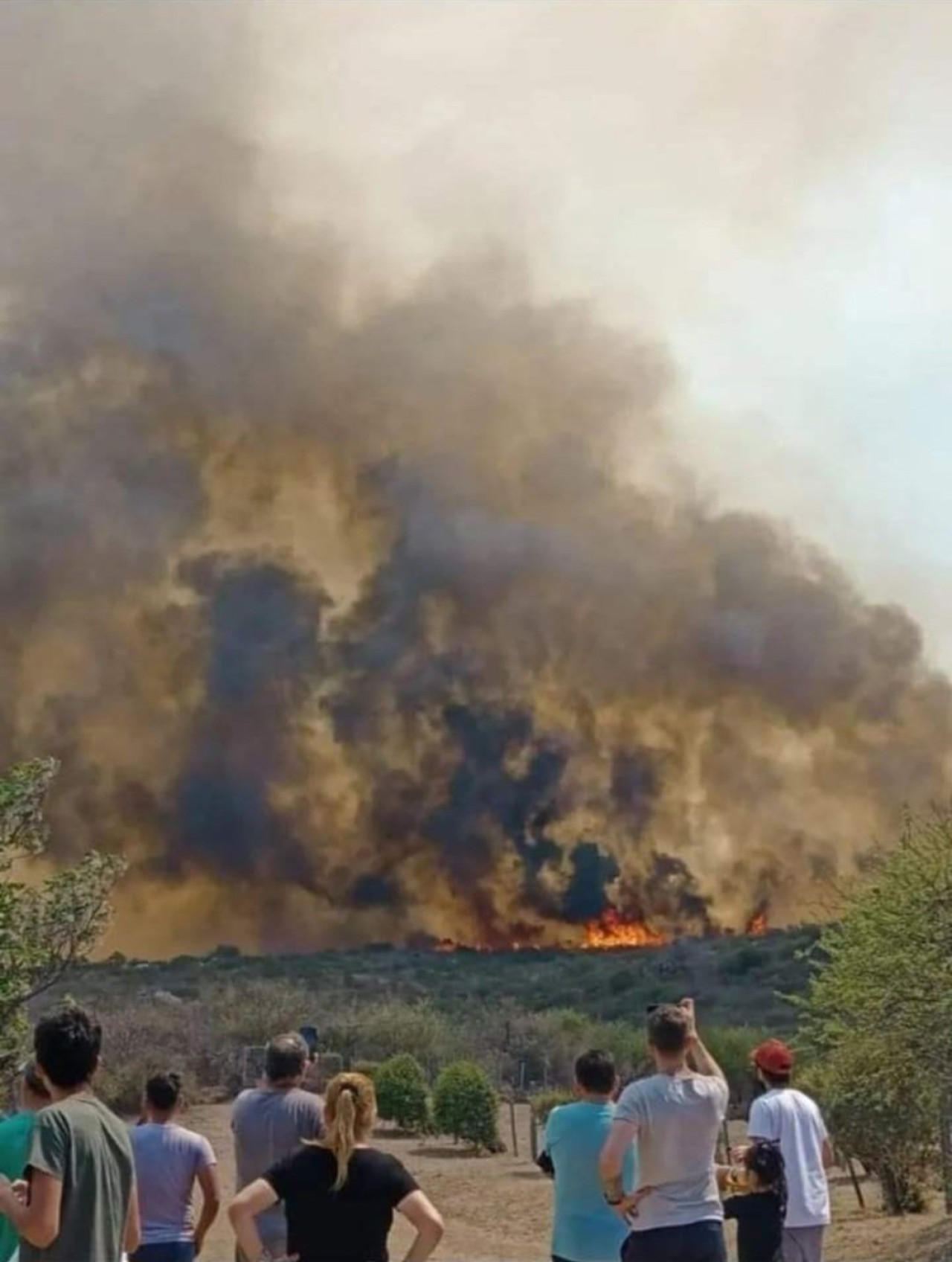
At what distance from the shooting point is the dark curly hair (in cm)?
784

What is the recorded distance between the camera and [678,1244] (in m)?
6.72

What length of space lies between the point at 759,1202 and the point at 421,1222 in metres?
2.97

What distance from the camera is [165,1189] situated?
771 centimetres

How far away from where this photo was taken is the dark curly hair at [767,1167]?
7844 millimetres

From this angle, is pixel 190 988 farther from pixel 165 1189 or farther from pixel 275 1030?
pixel 165 1189

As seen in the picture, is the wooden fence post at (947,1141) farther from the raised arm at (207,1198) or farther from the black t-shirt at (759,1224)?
the raised arm at (207,1198)

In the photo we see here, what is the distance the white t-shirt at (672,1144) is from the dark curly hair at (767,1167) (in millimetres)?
1118

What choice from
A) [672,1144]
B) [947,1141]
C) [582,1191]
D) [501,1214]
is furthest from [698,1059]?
[501,1214]

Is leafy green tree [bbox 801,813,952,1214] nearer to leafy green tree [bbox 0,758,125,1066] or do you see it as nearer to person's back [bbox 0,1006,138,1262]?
leafy green tree [bbox 0,758,125,1066]

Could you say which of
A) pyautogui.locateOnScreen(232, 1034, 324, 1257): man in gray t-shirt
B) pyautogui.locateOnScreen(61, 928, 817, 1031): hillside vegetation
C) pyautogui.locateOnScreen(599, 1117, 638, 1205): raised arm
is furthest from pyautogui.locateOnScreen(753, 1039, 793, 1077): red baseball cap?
pyautogui.locateOnScreen(61, 928, 817, 1031): hillside vegetation

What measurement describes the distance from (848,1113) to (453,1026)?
24.9m

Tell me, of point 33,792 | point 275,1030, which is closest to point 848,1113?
point 33,792

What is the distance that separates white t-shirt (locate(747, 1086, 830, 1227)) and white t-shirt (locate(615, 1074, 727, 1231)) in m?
1.27

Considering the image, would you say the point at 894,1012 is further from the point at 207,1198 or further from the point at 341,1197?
the point at 341,1197
